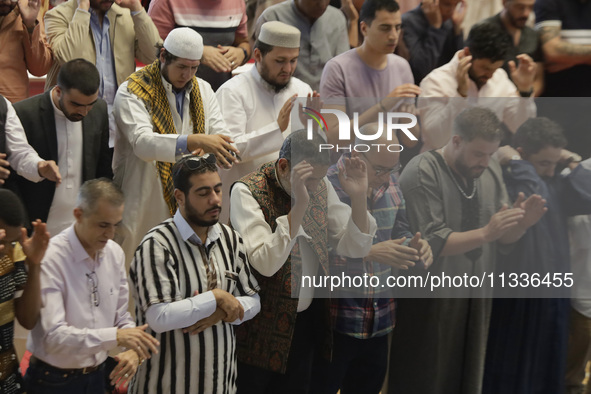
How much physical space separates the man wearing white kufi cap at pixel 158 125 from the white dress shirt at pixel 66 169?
0.18 metres

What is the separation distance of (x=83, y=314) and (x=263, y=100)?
1502mm

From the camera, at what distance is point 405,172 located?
8.84ft

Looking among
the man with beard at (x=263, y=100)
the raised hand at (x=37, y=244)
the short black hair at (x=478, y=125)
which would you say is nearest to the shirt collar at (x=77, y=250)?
the raised hand at (x=37, y=244)

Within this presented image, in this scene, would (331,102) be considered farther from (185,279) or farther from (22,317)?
(22,317)

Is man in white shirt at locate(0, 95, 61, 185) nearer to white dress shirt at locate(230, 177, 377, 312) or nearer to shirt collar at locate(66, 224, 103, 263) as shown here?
shirt collar at locate(66, 224, 103, 263)

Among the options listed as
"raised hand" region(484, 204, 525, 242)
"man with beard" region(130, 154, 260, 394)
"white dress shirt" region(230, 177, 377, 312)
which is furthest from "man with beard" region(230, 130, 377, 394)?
"raised hand" region(484, 204, 525, 242)

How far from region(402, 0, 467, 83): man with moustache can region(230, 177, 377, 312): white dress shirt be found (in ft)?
4.63

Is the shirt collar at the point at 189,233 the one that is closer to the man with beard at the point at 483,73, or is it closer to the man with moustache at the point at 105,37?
the man with beard at the point at 483,73

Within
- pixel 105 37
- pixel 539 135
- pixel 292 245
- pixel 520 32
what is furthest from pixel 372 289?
pixel 105 37

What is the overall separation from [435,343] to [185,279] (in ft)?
3.30

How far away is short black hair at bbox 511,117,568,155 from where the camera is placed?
262 cm

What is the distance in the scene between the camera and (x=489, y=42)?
356cm

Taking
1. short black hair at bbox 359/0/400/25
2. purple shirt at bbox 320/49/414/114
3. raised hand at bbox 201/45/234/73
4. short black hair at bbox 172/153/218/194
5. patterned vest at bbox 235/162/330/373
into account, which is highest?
short black hair at bbox 359/0/400/25

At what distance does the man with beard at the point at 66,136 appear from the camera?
3379 mm
